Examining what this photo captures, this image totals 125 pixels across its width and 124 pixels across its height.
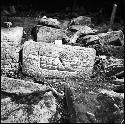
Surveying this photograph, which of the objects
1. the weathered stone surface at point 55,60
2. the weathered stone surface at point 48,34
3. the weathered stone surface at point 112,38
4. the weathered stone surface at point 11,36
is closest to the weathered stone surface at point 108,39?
the weathered stone surface at point 112,38

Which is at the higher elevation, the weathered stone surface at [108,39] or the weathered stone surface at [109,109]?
the weathered stone surface at [108,39]

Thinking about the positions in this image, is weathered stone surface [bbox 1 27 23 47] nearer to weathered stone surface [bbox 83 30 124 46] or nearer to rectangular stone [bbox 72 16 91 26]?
weathered stone surface [bbox 83 30 124 46]

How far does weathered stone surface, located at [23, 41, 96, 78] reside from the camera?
3.89 metres

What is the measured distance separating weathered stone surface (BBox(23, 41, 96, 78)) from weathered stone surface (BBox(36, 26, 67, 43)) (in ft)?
2.68

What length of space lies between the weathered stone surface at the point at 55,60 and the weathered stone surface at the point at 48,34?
818mm

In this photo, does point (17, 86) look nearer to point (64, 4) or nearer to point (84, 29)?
point (84, 29)

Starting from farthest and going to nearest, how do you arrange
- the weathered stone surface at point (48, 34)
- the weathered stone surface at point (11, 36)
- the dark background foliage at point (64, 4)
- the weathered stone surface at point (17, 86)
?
1. the dark background foliage at point (64, 4)
2. the weathered stone surface at point (48, 34)
3. the weathered stone surface at point (11, 36)
4. the weathered stone surface at point (17, 86)

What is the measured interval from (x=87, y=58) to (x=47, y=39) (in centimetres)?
123

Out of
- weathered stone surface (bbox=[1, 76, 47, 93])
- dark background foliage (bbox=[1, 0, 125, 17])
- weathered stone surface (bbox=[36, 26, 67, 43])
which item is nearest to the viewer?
weathered stone surface (bbox=[1, 76, 47, 93])

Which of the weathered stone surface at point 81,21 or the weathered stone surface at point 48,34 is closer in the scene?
the weathered stone surface at point 48,34

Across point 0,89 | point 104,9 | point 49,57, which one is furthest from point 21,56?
point 104,9

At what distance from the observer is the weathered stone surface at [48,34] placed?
478cm

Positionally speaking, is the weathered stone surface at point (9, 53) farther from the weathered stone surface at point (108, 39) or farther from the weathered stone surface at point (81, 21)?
the weathered stone surface at point (81, 21)

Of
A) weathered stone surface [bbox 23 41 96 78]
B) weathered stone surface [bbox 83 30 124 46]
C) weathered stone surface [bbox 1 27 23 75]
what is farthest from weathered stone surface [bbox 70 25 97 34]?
weathered stone surface [bbox 1 27 23 75]
